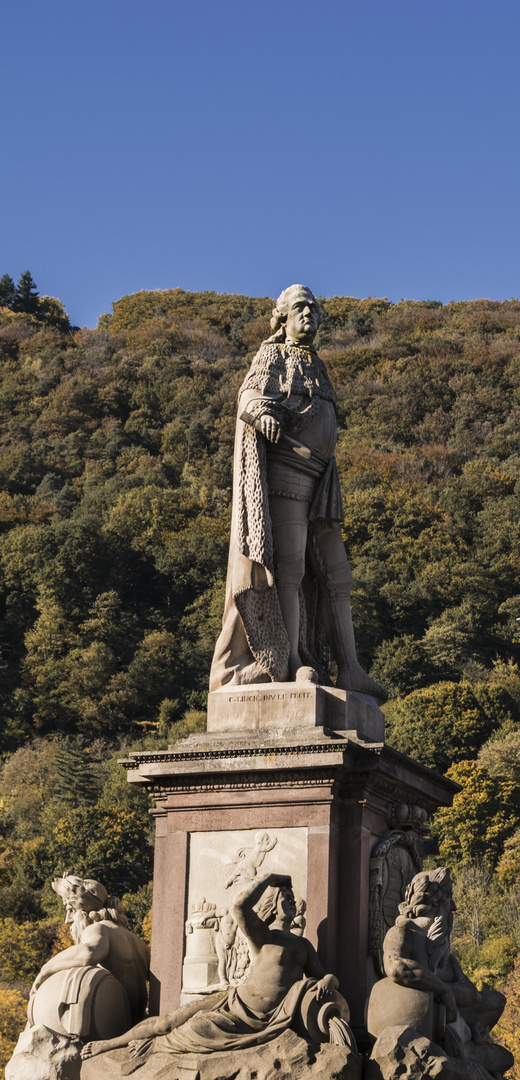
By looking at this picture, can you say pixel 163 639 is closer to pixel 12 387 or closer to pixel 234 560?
pixel 12 387

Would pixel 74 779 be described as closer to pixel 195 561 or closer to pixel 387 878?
pixel 195 561

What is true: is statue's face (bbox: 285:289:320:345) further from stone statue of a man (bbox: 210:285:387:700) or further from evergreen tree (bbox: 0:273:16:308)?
evergreen tree (bbox: 0:273:16:308)

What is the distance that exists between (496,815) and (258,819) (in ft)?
159

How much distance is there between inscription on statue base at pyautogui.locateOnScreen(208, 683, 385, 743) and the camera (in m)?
11.0

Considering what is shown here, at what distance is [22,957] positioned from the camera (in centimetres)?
4975

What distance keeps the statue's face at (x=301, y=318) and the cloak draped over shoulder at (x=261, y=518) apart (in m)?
0.20

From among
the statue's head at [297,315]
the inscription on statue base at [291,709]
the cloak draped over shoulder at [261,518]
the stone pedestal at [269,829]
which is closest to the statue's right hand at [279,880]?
the stone pedestal at [269,829]

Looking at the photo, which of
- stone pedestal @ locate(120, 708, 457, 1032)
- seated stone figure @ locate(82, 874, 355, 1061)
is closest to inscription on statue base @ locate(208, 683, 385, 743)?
stone pedestal @ locate(120, 708, 457, 1032)

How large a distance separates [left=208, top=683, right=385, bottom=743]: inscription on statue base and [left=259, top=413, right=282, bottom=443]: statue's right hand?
1804 mm

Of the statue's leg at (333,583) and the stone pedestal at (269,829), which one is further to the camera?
the statue's leg at (333,583)

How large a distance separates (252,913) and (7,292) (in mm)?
128140

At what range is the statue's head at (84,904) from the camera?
11227mm

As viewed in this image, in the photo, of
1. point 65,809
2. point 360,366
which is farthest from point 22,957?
point 360,366

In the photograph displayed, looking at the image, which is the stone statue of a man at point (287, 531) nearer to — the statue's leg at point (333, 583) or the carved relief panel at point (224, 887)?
the statue's leg at point (333, 583)
